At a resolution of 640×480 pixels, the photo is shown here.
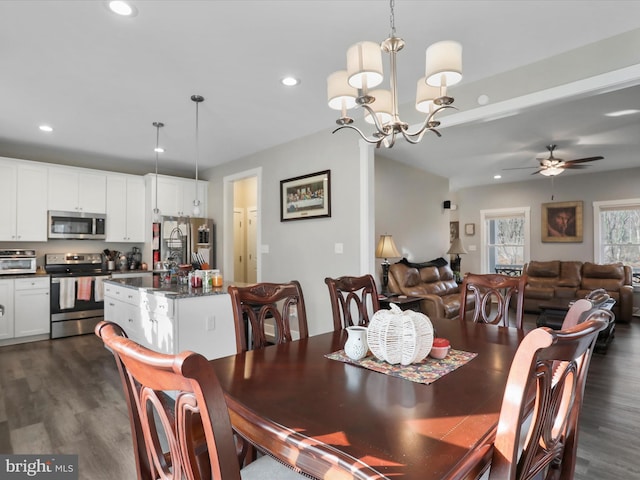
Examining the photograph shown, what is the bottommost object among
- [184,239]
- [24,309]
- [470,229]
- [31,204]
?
[24,309]

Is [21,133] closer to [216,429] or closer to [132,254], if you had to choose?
[132,254]

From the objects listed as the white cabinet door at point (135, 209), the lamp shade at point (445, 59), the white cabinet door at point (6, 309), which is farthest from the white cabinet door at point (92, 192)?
the lamp shade at point (445, 59)

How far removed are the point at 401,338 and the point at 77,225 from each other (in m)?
5.42

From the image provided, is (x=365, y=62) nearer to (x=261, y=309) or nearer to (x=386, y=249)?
(x=261, y=309)

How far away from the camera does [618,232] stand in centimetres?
702

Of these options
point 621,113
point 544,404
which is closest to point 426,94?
point 544,404

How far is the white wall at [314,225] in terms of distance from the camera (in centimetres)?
401

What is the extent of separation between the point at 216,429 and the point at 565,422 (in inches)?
40.3

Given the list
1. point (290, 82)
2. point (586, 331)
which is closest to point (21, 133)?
point (290, 82)

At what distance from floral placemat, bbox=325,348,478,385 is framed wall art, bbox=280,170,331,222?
2.85 meters

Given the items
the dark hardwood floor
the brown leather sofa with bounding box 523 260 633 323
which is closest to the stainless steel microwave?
the dark hardwood floor

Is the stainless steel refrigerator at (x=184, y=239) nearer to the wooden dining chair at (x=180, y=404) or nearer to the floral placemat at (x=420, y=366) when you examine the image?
the floral placemat at (x=420, y=366)

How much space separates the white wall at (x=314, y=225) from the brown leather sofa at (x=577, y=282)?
409 cm

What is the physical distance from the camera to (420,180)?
684cm
